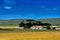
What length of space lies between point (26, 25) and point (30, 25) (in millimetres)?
1513

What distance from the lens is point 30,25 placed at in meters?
77.6

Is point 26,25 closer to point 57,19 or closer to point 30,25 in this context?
point 30,25

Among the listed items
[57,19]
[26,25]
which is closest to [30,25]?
[26,25]

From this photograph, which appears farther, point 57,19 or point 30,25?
point 57,19

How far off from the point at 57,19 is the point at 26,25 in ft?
364

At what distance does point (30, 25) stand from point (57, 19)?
111 m

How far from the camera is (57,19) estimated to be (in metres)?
186

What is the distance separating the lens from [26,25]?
78.0 m

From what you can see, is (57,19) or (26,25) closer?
(26,25)
